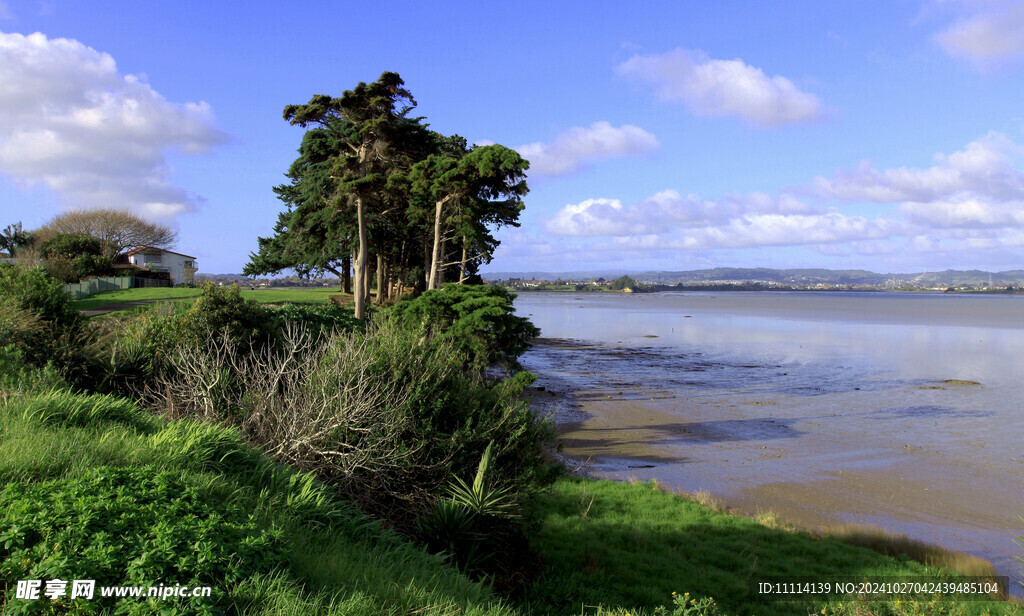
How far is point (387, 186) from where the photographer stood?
104ft

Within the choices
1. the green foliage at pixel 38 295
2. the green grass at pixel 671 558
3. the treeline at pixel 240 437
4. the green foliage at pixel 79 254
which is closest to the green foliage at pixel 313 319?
the treeline at pixel 240 437

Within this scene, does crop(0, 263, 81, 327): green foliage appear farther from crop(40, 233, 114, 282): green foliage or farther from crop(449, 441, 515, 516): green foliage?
crop(40, 233, 114, 282): green foliage

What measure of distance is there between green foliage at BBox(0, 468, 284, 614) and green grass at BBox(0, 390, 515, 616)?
0.26ft

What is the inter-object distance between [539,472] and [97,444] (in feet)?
20.2

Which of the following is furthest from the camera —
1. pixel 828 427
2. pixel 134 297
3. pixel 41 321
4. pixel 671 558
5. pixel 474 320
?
pixel 134 297

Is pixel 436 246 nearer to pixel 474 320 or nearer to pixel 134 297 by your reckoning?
pixel 474 320

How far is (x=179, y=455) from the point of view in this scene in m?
6.29

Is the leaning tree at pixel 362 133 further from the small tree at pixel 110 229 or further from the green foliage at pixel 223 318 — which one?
the small tree at pixel 110 229

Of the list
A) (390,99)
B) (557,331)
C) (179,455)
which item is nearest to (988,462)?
(179,455)

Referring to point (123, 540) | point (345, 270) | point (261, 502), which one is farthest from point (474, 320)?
point (345, 270)

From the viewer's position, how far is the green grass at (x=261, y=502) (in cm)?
461

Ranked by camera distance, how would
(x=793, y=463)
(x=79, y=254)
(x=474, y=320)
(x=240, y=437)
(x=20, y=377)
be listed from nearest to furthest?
1. (x=240, y=437)
2. (x=20, y=377)
3. (x=793, y=463)
4. (x=474, y=320)
5. (x=79, y=254)

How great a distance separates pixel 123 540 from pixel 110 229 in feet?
252

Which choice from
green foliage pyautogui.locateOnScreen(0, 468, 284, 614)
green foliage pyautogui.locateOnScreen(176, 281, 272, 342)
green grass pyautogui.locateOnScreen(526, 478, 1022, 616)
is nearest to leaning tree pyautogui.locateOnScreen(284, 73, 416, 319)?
green foliage pyautogui.locateOnScreen(176, 281, 272, 342)
